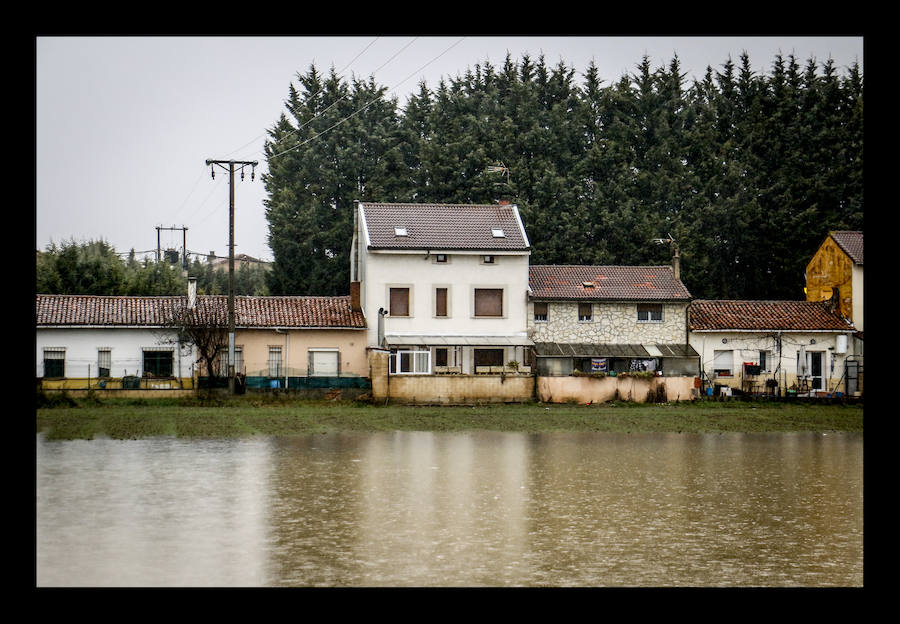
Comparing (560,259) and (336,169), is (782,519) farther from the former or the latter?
(336,169)

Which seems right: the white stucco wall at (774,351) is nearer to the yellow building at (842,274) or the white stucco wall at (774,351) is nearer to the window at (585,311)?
the yellow building at (842,274)

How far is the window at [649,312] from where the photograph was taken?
127 ft

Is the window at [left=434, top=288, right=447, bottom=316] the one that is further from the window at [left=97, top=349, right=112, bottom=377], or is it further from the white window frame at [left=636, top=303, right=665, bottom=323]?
the window at [left=97, top=349, right=112, bottom=377]

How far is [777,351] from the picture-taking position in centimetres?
3912

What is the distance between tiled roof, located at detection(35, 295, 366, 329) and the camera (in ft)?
120

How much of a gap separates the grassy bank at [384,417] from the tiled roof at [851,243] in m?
7.52

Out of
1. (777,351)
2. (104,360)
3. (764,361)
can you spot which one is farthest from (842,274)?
(104,360)

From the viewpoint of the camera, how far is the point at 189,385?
118 feet

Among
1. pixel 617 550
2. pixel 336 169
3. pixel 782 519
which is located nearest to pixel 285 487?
pixel 617 550

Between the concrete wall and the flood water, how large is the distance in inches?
513

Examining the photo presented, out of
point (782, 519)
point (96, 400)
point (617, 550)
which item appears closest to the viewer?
point (617, 550)
